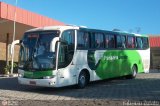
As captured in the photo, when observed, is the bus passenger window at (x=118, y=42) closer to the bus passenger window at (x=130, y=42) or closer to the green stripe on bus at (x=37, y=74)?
the bus passenger window at (x=130, y=42)

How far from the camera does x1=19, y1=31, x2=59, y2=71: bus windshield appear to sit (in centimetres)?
1622

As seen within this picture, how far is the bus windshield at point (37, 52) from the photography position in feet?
53.2

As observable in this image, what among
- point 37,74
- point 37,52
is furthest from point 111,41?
point 37,74

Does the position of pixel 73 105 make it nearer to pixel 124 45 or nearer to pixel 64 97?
pixel 64 97

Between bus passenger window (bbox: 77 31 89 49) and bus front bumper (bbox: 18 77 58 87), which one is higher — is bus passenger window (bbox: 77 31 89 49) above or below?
above

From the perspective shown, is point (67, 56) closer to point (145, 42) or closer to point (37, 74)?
point (37, 74)

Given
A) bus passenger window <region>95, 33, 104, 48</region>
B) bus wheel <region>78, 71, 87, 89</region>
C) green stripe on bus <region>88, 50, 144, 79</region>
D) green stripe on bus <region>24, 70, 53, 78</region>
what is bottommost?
bus wheel <region>78, 71, 87, 89</region>

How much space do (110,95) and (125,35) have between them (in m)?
8.02

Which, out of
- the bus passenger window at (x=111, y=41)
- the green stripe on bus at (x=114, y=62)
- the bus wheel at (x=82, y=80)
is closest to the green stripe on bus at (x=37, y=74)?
the bus wheel at (x=82, y=80)

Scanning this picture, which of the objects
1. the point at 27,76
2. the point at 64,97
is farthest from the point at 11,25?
the point at 64,97

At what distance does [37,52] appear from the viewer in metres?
16.5

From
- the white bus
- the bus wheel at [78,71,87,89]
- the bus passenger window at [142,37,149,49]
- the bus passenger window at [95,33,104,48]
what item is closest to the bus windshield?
the white bus

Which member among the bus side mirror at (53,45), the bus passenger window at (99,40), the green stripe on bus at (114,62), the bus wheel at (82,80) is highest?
the bus passenger window at (99,40)

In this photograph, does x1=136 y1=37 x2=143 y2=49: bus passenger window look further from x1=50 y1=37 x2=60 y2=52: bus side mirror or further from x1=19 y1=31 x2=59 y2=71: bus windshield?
x1=50 y1=37 x2=60 y2=52: bus side mirror
